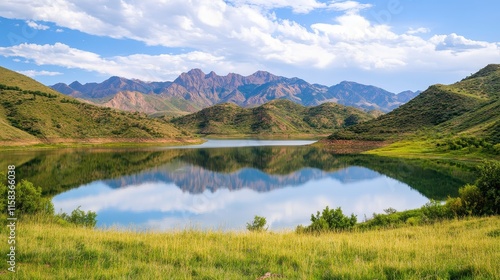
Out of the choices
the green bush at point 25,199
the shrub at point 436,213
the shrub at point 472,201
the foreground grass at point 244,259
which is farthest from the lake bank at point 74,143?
the shrub at point 472,201

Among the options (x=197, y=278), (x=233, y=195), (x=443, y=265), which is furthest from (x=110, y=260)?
(x=233, y=195)

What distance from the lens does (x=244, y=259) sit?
1234 centimetres

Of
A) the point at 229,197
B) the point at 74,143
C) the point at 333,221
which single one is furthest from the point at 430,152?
the point at 74,143

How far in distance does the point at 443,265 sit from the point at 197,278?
7.49 meters

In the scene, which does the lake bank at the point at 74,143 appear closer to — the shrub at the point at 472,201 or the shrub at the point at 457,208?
the shrub at the point at 457,208

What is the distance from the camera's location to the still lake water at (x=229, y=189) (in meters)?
48.6

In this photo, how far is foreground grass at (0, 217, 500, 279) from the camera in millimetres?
10234

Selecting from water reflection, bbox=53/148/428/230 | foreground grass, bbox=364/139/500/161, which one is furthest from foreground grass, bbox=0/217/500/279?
foreground grass, bbox=364/139/500/161

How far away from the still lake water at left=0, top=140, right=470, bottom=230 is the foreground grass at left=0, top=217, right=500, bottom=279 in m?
17.0

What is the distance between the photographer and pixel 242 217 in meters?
47.9

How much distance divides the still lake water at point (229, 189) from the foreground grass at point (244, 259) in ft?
55.6

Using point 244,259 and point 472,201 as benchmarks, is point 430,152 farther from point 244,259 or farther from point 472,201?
point 244,259

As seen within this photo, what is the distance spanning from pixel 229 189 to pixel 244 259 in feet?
203

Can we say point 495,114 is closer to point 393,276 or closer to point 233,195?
point 233,195
